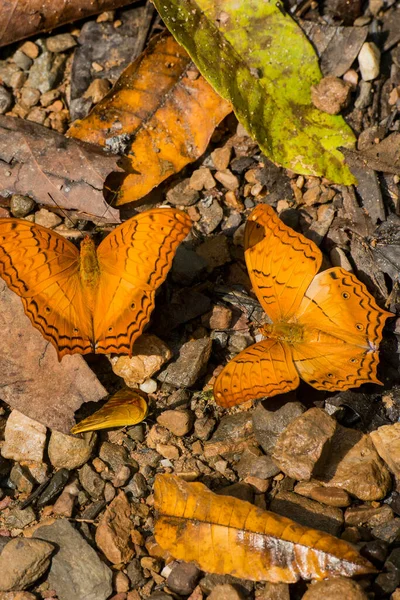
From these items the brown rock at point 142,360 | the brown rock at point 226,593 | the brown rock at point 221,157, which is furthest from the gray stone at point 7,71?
the brown rock at point 226,593

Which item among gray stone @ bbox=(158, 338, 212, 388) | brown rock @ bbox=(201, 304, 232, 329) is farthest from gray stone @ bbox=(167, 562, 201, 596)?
brown rock @ bbox=(201, 304, 232, 329)

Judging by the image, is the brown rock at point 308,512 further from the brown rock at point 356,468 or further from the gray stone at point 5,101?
the gray stone at point 5,101

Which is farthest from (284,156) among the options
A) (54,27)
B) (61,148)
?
(54,27)

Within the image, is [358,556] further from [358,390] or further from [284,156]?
[284,156]

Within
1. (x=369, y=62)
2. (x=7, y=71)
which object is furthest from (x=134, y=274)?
(x=369, y=62)

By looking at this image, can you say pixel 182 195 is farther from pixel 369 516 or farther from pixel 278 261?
pixel 369 516

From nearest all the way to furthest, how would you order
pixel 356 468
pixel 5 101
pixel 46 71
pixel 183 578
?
pixel 183 578, pixel 356 468, pixel 5 101, pixel 46 71
